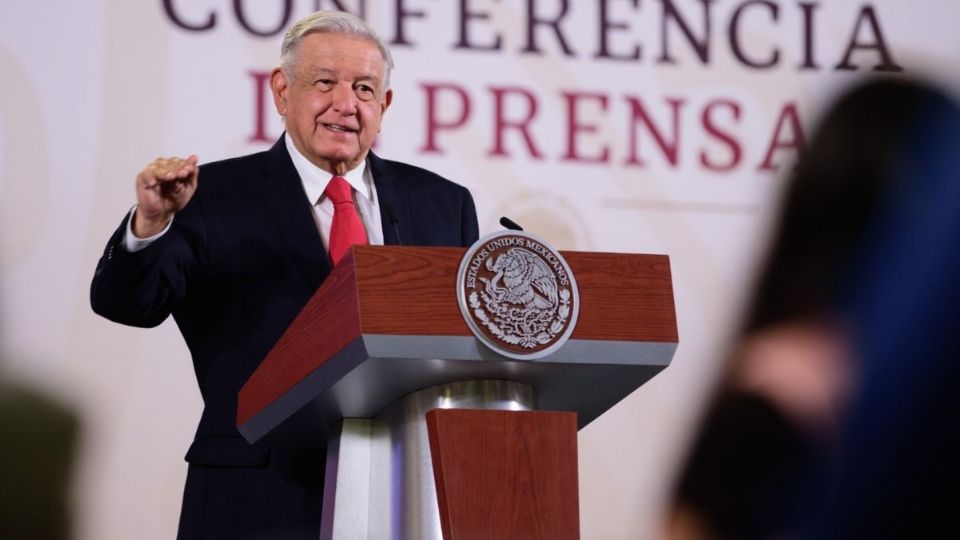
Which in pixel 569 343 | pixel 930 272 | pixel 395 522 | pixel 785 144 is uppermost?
pixel 785 144

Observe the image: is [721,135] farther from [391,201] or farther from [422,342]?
[422,342]

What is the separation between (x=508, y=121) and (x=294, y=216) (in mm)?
1405

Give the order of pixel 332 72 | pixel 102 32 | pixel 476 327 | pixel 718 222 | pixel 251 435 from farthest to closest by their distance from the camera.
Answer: pixel 718 222 < pixel 102 32 < pixel 332 72 < pixel 251 435 < pixel 476 327

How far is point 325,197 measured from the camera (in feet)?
8.25

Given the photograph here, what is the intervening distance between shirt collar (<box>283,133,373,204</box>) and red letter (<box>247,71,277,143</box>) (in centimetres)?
100

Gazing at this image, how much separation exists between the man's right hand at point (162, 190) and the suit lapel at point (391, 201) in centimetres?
45

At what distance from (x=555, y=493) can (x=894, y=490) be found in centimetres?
228

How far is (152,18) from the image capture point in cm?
357

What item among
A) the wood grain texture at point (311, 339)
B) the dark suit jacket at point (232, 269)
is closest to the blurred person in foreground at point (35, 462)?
the dark suit jacket at point (232, 269)

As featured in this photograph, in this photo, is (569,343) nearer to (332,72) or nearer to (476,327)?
(476,327)

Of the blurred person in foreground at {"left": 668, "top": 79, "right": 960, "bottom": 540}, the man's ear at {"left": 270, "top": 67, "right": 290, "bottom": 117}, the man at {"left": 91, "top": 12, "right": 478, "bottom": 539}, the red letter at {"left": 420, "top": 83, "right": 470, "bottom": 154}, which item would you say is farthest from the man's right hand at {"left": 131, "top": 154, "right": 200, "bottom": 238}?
the blurred person in foreground at {"left": 668, "top": 79, "right": 960, "bottom": 540}

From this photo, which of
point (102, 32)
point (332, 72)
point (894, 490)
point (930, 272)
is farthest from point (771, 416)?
point (102, 32)

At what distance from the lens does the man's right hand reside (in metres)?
1.91

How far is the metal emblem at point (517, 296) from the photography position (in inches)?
67.9
